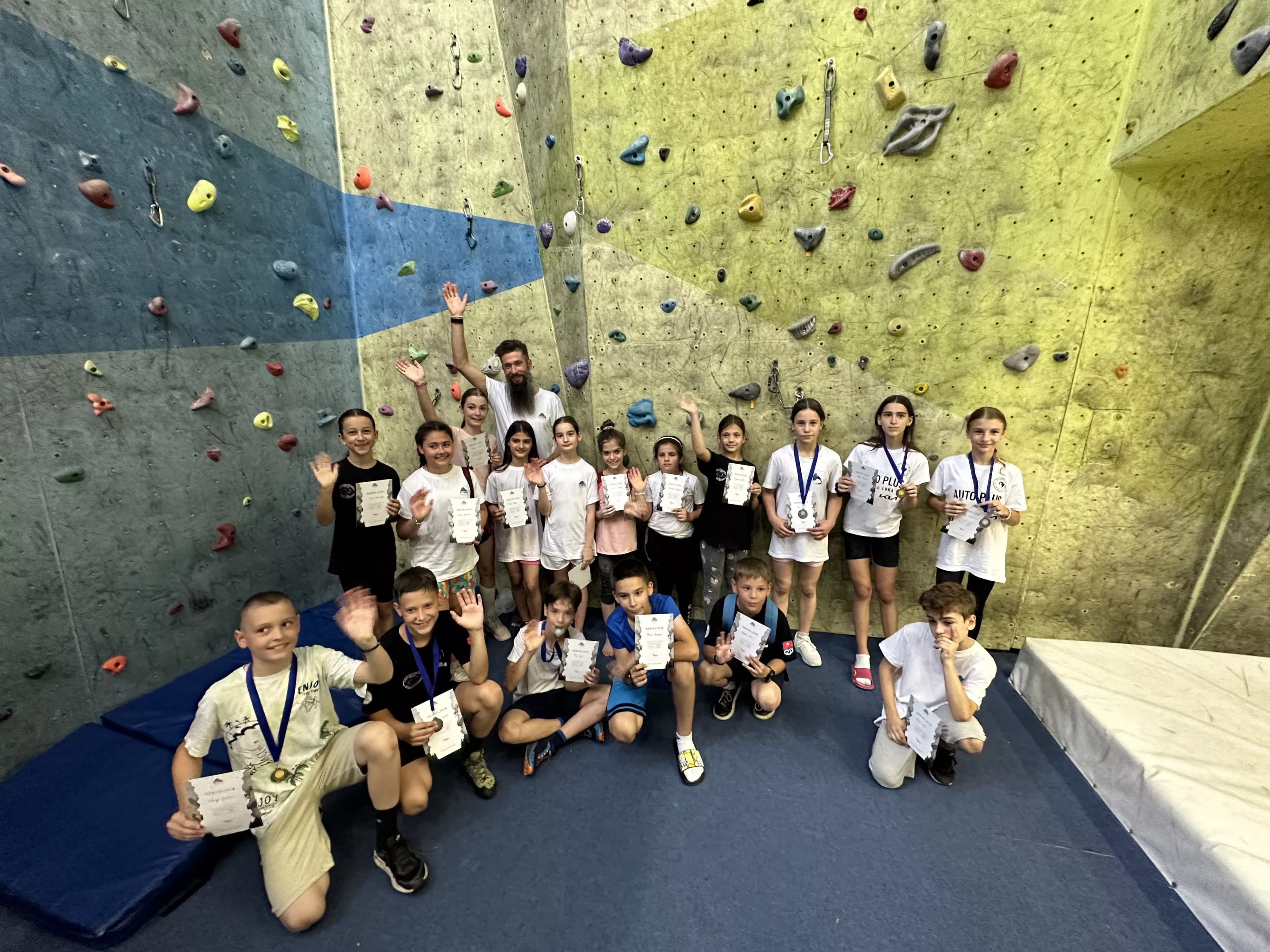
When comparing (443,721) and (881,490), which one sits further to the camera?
(881,490)

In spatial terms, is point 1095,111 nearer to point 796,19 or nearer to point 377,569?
point 796,19

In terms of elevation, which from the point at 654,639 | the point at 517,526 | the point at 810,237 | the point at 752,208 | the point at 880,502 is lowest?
the point at 654,639

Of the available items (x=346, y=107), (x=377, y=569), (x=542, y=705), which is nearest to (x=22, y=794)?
(x=377, y=569)

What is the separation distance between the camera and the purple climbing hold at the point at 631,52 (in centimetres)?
299

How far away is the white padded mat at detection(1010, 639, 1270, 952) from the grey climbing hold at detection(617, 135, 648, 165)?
3.53 m

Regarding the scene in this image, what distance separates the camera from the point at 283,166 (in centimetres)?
346

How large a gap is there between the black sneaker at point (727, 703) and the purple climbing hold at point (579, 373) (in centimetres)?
208

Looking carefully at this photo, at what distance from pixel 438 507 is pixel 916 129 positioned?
3218mm

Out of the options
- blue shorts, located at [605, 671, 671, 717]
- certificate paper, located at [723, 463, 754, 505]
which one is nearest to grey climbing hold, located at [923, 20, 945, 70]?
certificate paper, located at [723, 463, 754, 505]

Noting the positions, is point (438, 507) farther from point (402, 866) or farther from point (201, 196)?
point (201, 196)

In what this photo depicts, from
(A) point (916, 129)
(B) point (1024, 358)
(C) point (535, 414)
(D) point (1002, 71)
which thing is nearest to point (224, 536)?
(C) point (535, 414)

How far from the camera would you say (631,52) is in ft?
9.84

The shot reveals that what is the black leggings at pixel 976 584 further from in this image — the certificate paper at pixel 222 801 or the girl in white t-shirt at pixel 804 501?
the certificate paper at pixel 222 801

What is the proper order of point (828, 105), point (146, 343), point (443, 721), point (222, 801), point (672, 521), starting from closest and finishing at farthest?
point (222, 801)
point (443, 721)
point (146, 343)
point (828, 105)
point (672, 521)
